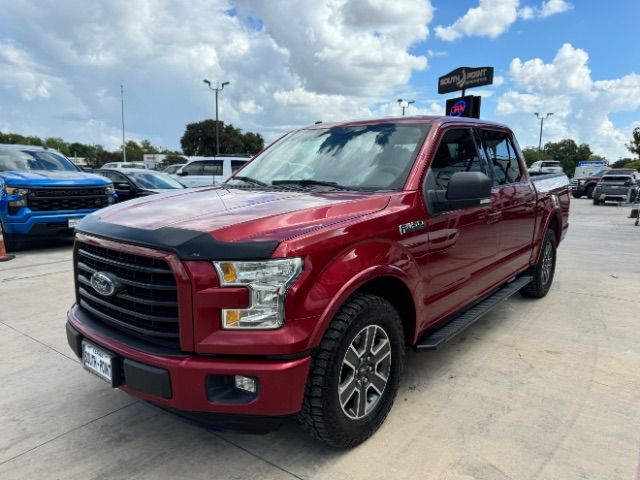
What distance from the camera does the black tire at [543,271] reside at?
204 inches

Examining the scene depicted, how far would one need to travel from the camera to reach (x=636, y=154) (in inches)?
1907

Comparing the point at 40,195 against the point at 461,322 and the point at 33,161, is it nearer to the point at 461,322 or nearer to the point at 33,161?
the point at 33,161

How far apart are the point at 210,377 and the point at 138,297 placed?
1.80ft

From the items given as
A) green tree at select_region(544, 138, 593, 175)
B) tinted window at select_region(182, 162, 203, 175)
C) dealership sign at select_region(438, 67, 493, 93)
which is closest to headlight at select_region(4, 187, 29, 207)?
tinted window at select_region(182, 162, 203, 175)

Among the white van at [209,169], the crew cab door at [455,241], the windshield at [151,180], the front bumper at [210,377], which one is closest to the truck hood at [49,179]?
the windshield at [151,180]

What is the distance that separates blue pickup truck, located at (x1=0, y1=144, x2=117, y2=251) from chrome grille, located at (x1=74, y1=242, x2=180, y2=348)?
20.0 ft

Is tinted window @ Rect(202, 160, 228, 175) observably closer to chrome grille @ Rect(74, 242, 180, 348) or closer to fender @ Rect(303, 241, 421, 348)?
chrome grille @ Rect(74, 242, 180, 348)

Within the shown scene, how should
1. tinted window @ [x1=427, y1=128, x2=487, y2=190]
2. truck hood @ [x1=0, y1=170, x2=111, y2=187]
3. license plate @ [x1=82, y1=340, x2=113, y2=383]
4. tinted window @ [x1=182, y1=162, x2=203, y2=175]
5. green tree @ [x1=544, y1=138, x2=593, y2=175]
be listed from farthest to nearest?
green tree @ [x1=544, y1=138, x2=593, y2=175]
tinted window @ [x1=182, y1=162, x2=203, y2=175]
truck hood @ [x1=0, y1=170, x2=111, y2=187]
tinted window @ [x1=427, y1=128, x2=487, y2=190]
license plate @ [x1=82, y1=340, x2=113, y2=383]

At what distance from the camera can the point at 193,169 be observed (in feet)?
51.6

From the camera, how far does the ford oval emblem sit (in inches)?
92.9

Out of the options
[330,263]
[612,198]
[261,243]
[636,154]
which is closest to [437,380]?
[330,263]

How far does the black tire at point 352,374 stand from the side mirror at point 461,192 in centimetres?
81

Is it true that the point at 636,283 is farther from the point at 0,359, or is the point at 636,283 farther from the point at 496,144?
the point at 0,359

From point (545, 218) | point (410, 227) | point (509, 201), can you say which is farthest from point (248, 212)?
point (545, 218)
